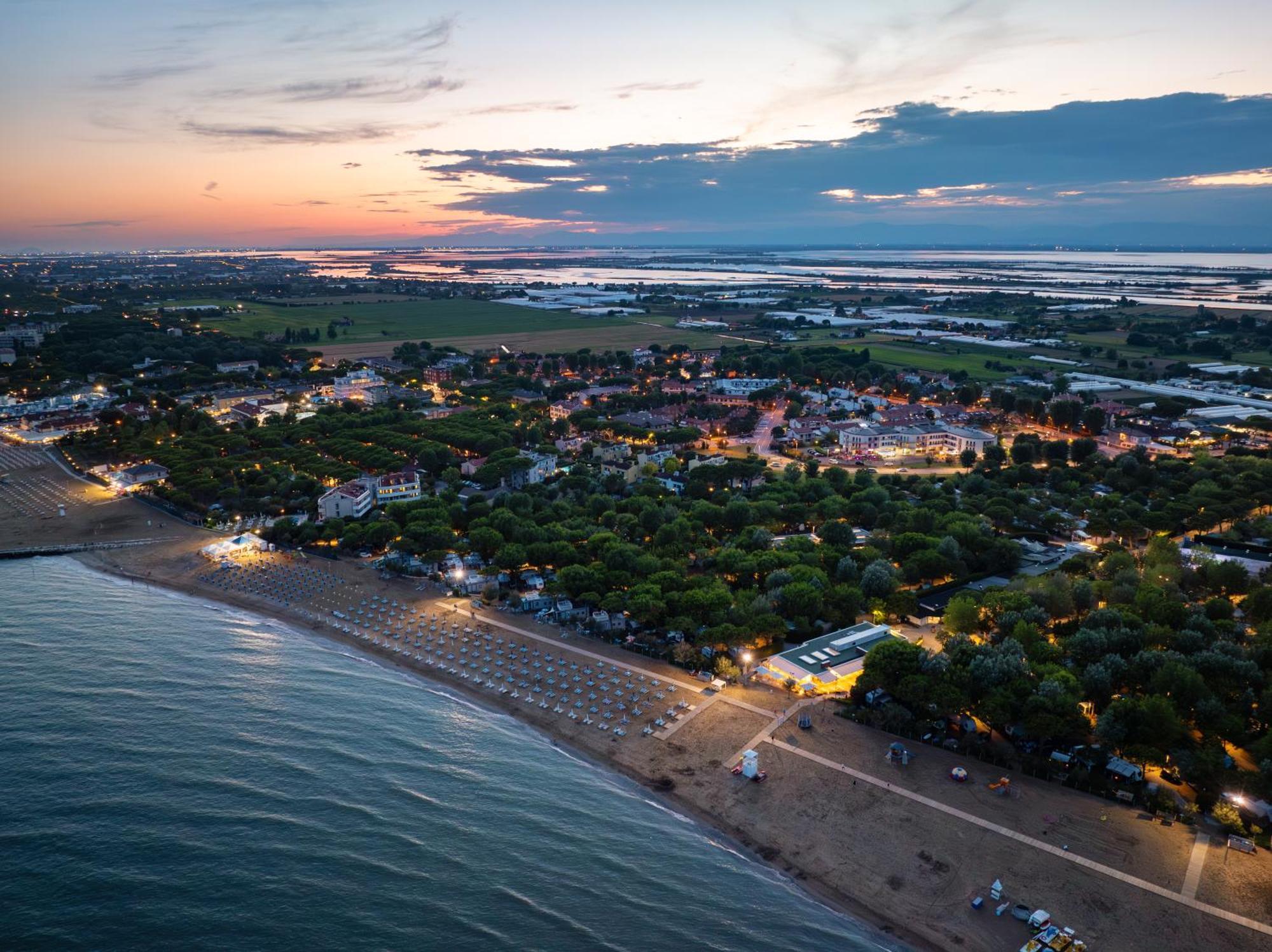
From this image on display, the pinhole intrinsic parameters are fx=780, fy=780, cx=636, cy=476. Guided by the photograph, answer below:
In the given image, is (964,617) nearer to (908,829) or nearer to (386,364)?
(908,829)

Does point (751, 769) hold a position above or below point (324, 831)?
above

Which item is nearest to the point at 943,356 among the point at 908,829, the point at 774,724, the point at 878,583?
the point at 878,583

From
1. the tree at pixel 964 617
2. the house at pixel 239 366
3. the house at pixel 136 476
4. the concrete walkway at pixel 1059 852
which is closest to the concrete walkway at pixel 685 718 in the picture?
the concrete walkway at pixel 1059 852

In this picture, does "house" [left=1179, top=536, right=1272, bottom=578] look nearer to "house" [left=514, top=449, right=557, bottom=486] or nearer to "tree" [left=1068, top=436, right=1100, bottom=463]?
"tree" [left=1068, top=436, right=1100, bottom=463]

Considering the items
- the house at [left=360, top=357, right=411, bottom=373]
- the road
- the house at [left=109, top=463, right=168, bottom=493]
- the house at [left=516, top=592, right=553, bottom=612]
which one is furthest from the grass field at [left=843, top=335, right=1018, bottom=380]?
the house at [left=109, top=463, right=168, bottom=493]

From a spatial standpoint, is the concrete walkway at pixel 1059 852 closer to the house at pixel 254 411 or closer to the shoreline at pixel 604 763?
the shoreline at pixel 604 763

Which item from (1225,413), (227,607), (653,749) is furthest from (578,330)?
(653,749)
